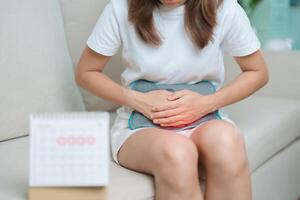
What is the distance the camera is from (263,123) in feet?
5.61

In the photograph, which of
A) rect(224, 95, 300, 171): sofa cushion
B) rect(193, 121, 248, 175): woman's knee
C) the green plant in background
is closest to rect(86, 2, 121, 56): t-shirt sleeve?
rect(193, 121, 248, 175): woman's knee

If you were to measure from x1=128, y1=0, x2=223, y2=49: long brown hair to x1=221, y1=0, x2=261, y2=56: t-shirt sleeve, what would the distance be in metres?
0.05

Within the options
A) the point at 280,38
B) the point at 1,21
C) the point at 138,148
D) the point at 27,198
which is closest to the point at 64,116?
the point at 27,198

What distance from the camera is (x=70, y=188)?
1048 millimetres

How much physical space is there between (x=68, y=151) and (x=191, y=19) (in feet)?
1.94

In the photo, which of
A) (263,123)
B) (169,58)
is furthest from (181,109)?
(263,123)

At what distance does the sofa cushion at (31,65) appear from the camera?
155cm

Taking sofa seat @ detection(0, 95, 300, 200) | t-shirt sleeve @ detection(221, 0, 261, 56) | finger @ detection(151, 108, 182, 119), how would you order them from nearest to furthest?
sofa seat @ detection(0, 95, 300, 200), finger @ detection(151, 108, 182, 119), t-shirt sleeve @ detection(221, 0, 261, 56)

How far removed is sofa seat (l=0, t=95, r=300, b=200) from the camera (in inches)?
48.1

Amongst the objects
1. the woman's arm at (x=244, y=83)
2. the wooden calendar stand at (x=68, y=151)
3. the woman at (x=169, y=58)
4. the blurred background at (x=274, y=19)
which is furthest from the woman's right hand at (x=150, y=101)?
the blurred background at (x=274, y=19)

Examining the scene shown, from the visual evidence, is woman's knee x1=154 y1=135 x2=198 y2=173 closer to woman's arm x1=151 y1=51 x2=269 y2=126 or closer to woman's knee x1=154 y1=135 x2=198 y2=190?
woman's knee x1=154 y1=135 x2=198 y2=190

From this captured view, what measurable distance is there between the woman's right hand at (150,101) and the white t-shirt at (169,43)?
0.20 ft

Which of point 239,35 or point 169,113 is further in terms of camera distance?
point 239,35

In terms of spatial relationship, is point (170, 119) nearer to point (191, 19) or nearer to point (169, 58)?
point (169, 58)
